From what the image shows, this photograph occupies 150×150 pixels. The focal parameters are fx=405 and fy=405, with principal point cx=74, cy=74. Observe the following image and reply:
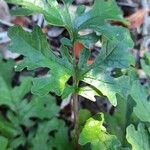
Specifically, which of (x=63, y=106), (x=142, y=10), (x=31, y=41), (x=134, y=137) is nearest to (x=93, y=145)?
(x=134, y=137)

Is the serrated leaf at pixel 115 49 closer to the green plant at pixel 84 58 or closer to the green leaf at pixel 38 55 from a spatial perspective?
the green plant at pixel 84 58

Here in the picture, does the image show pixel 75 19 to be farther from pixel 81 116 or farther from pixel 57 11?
pixel 81 116

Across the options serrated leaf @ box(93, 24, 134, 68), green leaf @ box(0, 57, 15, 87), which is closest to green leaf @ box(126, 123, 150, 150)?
serrated leaf @ box(93, 24, 134, 68)

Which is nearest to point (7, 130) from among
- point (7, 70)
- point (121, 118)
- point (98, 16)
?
point (7, 70)

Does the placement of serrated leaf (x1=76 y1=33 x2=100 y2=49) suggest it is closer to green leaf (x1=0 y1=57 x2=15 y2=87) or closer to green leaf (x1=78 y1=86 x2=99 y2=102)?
green leaf (x1=78 y1=86 x2=99 y2=102)

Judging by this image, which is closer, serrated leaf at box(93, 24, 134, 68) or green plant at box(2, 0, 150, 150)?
green plant at box(2, 0, 150, 150)

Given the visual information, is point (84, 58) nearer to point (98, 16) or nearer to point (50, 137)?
point (98, 16)
